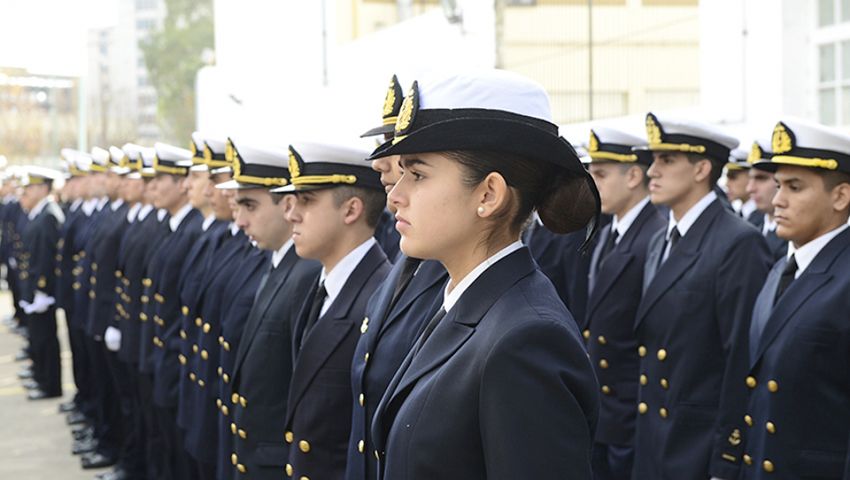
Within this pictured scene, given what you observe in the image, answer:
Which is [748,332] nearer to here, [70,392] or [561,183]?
[561,183]

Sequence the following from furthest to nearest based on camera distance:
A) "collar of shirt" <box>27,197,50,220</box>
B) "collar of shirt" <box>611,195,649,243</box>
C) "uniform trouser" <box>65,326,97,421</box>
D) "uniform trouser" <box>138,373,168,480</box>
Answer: "collar of shirt" <box>27,197,50,220</box>
"uniform trouser" <box>65,326,97,421</box>
"uniform trouser" <box>138,373,168,480</box>
"collar of shirt" <box>611,195,649,243</box>

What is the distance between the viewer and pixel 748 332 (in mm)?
4125

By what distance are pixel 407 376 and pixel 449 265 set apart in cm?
24

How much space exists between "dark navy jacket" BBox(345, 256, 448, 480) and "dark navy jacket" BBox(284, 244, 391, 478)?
27cm

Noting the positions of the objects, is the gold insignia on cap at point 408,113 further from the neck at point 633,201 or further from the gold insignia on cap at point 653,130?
the neck at point 633,201

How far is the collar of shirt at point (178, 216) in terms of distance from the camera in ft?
22.6

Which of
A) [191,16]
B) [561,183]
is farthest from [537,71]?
[191,16]

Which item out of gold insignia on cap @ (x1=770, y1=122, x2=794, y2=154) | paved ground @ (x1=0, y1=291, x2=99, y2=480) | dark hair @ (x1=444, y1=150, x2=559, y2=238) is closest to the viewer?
dark hair @ (x1=444, y1=150, x2=559, y2=238)

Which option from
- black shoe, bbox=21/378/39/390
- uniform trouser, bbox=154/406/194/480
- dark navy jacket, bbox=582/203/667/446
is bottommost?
black shoe, bbox=21/378/39/390

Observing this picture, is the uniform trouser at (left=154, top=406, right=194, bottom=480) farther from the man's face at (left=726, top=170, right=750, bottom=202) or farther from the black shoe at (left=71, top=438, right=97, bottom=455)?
the man's face at (left=726, top=170, right=750, bottom=202)

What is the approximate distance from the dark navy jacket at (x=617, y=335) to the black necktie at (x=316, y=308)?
5.43 feet

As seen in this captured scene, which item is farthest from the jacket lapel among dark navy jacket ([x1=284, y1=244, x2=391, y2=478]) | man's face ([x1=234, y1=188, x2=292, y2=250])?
man's face ([x1=234, y1=188, x2=292, y2=250])

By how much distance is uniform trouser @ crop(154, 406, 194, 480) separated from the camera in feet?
19.8

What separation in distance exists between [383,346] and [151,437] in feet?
13.5
